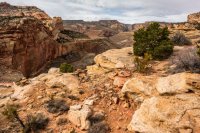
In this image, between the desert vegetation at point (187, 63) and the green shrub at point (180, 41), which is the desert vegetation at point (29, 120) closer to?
the desert vegetation at point (187, 63)

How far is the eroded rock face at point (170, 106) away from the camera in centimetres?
1155

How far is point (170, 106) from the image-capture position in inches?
481

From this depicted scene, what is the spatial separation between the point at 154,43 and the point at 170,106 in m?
8.26

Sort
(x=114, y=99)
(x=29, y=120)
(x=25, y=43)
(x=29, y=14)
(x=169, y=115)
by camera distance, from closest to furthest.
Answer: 1. (x=169, y=115)
2. (x=29, y=120)
3. (x=114, y=99)
4. (x=25, y=43)
5. (x=29, y=14)

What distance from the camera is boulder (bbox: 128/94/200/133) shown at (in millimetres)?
11461

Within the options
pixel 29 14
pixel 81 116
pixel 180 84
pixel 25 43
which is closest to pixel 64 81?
pixel 81 116

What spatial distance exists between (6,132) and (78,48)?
4858 centimetres

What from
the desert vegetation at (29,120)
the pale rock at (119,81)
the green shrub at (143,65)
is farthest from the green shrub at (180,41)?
the desert vegetation at (29,120)

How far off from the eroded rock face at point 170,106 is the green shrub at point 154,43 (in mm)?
5262

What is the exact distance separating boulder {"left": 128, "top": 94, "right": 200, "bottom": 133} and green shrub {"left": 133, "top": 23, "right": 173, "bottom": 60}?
21.9ft

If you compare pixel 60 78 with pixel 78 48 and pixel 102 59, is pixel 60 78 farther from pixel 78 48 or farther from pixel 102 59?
pixel 78 48

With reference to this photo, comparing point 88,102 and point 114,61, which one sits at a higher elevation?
point 114,61

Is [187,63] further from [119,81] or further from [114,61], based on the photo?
[114,61]

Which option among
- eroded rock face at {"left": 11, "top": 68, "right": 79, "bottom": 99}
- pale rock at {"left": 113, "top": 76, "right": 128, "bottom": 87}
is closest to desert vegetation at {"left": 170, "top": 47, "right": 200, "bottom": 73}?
pale rock at {"left": 113, "top": 76, "right": 128, "bottom": 87}
